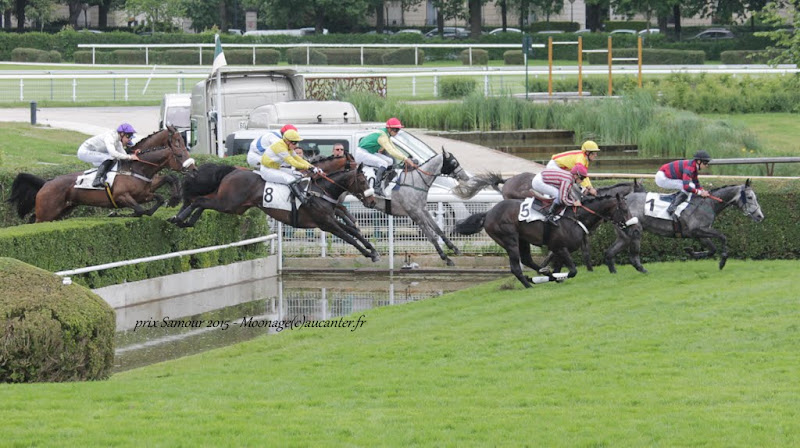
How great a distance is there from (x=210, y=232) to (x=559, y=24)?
202 ft

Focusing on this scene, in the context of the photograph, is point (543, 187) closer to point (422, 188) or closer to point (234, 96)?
A: point (422, 188)

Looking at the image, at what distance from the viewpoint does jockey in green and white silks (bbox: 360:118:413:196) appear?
17.8 meters

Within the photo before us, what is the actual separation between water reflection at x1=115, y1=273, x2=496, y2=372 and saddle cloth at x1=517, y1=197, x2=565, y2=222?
2.30 meters

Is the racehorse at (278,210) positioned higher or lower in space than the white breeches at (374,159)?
lower

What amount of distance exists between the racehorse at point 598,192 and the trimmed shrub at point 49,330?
7099 mm

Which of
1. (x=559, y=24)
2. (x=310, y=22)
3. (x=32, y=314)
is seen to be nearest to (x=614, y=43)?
(x=559, y=24)

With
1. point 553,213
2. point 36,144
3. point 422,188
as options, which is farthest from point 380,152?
point 36,144

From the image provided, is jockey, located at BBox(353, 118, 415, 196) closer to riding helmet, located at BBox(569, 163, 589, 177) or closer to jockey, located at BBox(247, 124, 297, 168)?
jockey, located at BBox(247, 124, 297, 168)

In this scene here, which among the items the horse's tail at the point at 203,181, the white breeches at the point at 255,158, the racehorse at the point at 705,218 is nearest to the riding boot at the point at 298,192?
the white breeches at the point at 255,158

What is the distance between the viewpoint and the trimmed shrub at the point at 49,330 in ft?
33.6

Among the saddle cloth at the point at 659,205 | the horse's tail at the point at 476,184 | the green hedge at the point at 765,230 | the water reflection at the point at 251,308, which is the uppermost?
the horse's tail at the point at 476,184

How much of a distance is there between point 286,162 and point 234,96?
8.78 m

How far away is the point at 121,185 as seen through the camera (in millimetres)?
16672

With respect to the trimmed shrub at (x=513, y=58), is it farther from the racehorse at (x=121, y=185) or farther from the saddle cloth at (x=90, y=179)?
the saddle cloth at (x=90, y=179)
